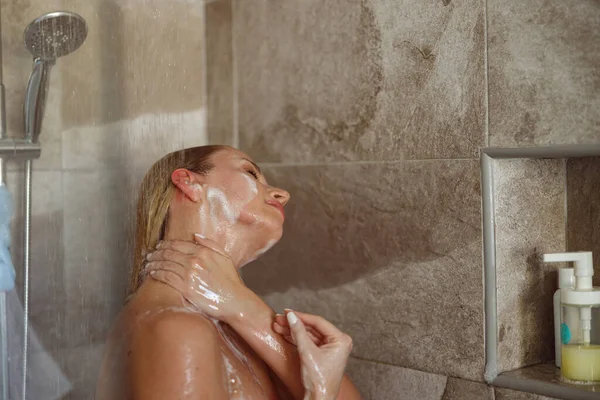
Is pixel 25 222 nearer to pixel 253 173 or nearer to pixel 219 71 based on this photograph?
pixel 253 173

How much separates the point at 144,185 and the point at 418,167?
0.55m

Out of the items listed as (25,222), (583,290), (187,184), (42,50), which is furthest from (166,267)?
(583,290)

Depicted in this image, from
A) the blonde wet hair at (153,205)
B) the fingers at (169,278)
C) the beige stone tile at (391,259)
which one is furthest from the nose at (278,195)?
the beige stone tile at (391,259)

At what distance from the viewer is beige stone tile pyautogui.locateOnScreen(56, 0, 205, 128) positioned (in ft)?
2.82

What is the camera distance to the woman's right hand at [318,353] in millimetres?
972

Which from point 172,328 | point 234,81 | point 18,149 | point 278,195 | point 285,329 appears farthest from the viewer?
point 234,81

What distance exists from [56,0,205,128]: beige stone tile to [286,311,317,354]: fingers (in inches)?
13.0

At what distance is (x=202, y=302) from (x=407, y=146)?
56 centimetres

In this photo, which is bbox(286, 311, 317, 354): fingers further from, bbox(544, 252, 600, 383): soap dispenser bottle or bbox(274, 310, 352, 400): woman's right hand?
bbox(544, 252, 600, 383): soap dispenser bottle

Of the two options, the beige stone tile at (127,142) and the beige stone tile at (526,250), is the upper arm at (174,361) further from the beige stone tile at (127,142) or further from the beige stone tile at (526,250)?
the beige stone tile at (526,250)

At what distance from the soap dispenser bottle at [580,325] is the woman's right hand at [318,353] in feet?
1.31

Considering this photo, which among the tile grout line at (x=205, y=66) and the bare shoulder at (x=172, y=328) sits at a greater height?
the tile grout line at (x=205, y=66)

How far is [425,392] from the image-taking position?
1.36 metres

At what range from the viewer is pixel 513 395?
124 centimetres
